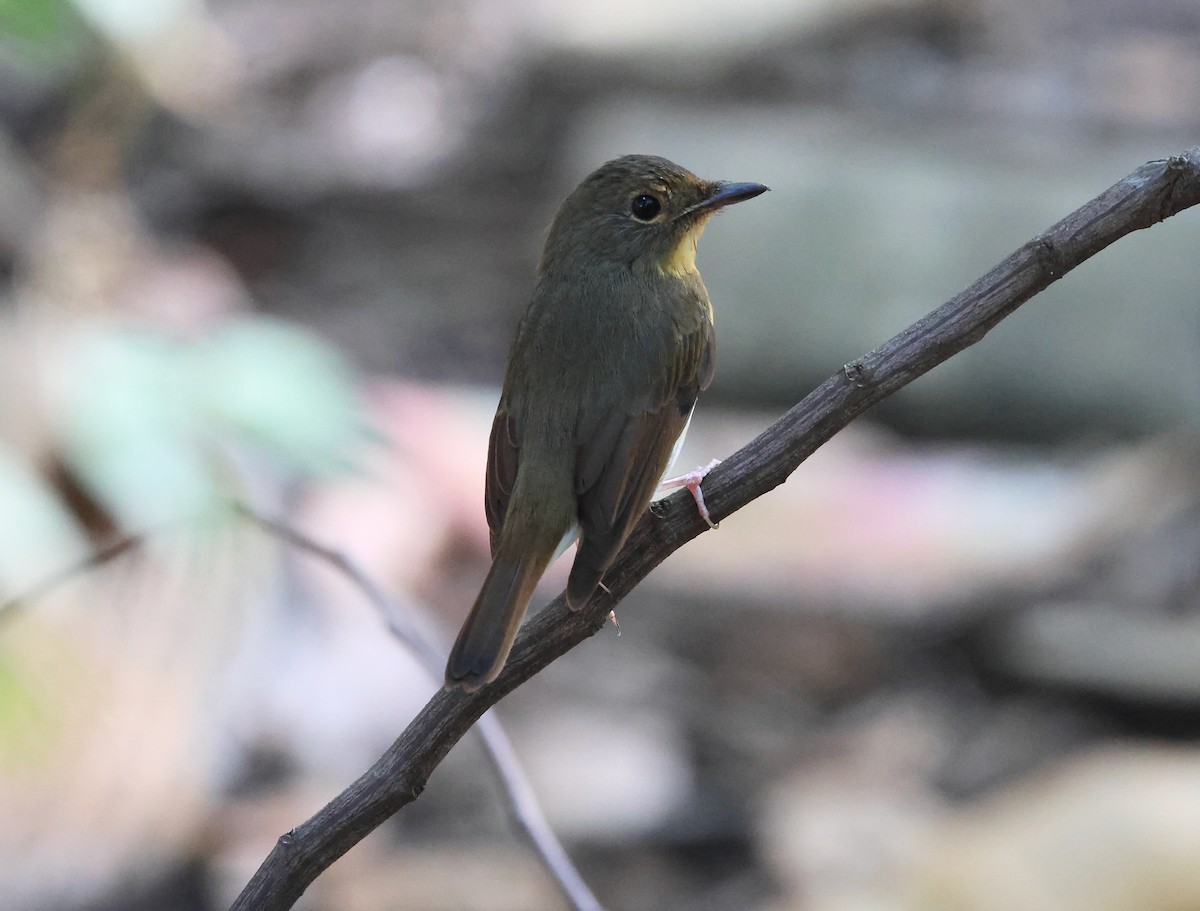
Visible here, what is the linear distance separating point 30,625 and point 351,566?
64.4 inches

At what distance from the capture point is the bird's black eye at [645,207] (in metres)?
3.24

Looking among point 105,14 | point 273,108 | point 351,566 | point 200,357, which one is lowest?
point 351,566

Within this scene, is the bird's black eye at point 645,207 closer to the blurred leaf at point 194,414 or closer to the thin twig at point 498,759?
the blurred leaf at point 194,414

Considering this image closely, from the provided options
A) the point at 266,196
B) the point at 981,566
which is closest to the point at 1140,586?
the point at 981,566

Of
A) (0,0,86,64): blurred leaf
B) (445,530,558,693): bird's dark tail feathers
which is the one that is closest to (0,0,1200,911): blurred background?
(0,0,86,64): blurred leaf

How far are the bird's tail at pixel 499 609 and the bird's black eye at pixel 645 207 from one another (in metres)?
0.84

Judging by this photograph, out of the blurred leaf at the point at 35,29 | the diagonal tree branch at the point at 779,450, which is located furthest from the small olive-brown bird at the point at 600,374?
the blurred leaf at the point at 35,29

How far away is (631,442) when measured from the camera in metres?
2.89

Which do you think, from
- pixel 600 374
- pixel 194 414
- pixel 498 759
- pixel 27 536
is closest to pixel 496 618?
pixel 498 759

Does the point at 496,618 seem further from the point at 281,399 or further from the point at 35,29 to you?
the point at 281,399

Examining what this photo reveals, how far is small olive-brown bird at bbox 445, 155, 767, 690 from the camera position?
106 inches

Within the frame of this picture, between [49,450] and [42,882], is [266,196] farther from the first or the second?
[42,882]

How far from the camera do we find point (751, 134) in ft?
26.2

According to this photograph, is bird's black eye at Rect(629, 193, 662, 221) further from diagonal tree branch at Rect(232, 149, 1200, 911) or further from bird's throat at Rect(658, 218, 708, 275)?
diagonal tree branch at Rect(232, 149, 1200, 911)
